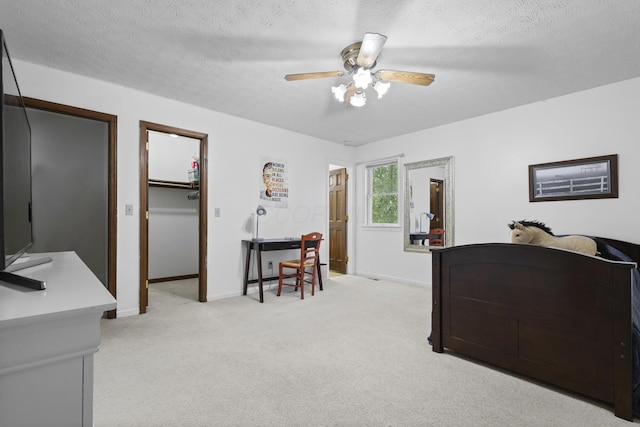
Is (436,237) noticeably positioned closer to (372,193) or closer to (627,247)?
(372,193)

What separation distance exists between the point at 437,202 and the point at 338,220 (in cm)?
193

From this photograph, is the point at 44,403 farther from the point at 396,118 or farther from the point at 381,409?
the point at 396,118

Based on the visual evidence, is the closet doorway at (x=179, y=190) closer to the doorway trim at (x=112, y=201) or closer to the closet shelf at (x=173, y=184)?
the closet shelf at (x=173, y=184)

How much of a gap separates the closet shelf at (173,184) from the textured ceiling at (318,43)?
1695 mm

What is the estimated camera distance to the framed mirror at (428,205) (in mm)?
4371

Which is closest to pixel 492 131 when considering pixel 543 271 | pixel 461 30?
pixel 461 30

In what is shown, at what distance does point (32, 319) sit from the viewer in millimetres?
595

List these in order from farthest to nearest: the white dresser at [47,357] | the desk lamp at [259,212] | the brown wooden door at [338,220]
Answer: the brown wooden door at [338,220] → the desk lamp at [259,212] → the white dresser at [47,357]

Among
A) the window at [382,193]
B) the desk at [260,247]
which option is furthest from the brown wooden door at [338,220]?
the desk at [260,247]

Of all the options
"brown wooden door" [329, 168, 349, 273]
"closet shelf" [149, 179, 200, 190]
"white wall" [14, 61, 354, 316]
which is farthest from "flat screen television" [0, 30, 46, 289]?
"brown wooden door" [329, 168, 349, 273]

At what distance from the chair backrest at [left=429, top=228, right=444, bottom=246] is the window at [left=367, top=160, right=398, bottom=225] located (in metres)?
0.65

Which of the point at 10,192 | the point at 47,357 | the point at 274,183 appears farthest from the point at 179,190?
the point at 47,357

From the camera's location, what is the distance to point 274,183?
14.8 feet

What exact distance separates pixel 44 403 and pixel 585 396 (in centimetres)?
241
